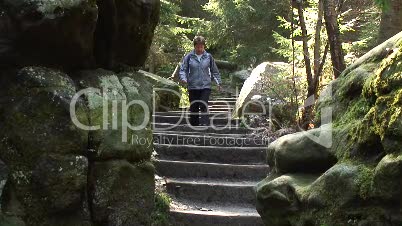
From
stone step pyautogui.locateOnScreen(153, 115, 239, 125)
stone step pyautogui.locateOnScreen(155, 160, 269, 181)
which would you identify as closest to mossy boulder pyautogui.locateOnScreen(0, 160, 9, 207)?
stone step pyautogui.locateOnScreen(155, 160, 269, 181)

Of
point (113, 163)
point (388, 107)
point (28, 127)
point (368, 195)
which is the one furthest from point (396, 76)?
point (28, 127)

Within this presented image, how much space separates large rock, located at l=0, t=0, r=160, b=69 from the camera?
4500 millimetres

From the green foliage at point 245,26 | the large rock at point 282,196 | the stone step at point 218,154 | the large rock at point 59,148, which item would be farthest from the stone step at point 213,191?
the green foliage at point 245,26

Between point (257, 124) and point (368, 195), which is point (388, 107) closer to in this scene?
point (368, 195)

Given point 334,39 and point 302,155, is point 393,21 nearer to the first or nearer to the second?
point 334,39

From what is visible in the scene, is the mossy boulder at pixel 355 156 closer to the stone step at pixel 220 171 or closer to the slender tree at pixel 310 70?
the stone step at pixel 220 171

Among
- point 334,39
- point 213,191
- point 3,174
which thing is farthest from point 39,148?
point 334,39

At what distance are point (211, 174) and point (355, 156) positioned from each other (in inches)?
157

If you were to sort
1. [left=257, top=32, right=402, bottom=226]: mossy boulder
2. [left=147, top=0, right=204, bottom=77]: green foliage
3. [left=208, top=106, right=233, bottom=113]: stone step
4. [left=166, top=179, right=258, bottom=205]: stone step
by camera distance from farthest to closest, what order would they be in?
[left=208, top=106, right=233, bottom=113]: stone step
[left=147, top=0, right=204, bottom=77]: green foliage
[left=166, top=179, right=258, bottom=205]: stone step
[left=257, top=32, right=402, bottom=226]: mossy boulder

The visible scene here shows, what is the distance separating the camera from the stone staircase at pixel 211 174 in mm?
6328

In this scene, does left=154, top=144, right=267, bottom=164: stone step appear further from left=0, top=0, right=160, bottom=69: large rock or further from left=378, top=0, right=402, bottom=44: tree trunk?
left=378, top=0, right=402, bottom=44: tree trunk

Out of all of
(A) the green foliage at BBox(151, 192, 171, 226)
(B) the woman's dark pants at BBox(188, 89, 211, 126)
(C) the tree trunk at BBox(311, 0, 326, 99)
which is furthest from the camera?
(B) the woman's dark pants at BBox(188, 89, 211, 126)

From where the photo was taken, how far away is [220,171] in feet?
25.1

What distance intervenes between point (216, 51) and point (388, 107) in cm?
2481
